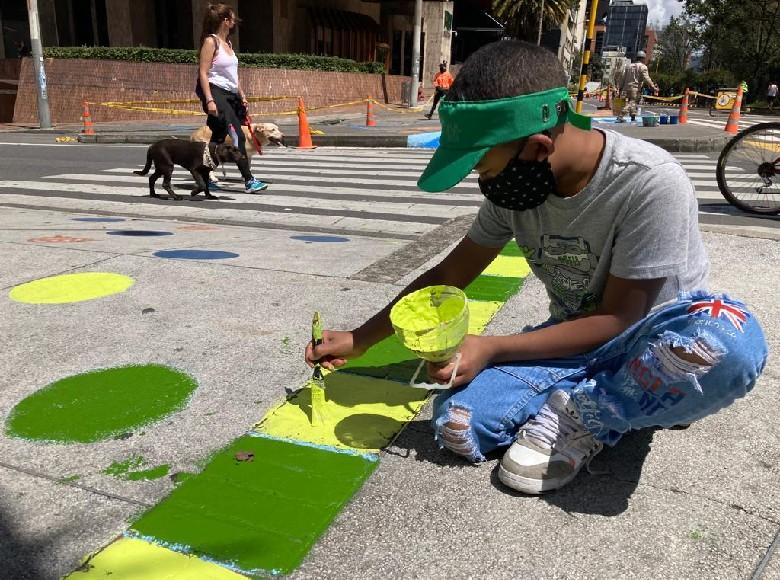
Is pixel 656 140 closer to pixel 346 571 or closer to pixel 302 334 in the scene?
pixel 302 334

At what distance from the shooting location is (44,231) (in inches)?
198

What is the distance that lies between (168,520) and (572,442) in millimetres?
1108

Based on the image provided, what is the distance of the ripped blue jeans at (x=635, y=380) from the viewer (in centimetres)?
159

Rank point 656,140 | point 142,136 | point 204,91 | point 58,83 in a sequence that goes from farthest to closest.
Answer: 1. point 58,83
2. point 142,136
3. point 656,140
4. point 204,91

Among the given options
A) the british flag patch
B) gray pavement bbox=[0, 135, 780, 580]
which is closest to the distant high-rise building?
gray pavement bbox=[0, 135, 780, 580]

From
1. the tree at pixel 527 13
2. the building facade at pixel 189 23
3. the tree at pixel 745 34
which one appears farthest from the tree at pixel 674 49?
the building facade at pixel 189 23

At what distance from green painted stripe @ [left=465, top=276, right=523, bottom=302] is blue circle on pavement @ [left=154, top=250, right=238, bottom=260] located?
1633mm

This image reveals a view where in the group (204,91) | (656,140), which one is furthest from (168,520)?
(656,140)

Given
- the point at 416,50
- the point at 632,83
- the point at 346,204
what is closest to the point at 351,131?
the point at 632,83

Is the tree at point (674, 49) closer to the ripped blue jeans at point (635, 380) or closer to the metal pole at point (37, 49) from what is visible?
the metal pole at point (37, 49)

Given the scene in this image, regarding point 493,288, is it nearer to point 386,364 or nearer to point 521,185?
point 386,364

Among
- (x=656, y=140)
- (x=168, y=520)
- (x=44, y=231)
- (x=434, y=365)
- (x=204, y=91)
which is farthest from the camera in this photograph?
(x=656, y=140)

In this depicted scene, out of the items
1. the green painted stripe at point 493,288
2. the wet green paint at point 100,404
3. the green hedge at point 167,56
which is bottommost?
the wet green paint at point 100,404

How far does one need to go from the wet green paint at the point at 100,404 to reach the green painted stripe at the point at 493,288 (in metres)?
1.62
